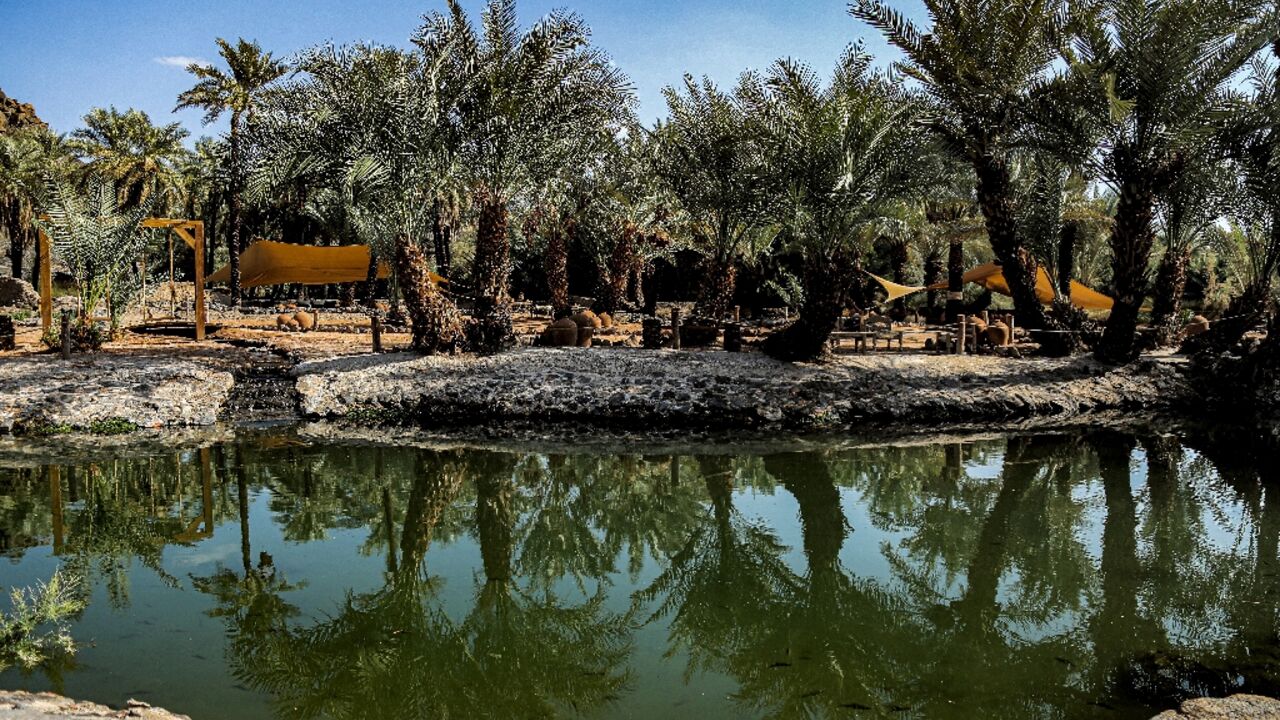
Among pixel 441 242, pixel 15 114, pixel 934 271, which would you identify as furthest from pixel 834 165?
pixel 15 114

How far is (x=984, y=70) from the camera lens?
17781mm

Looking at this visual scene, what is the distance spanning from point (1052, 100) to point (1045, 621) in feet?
46.9

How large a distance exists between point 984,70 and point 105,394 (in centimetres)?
1737

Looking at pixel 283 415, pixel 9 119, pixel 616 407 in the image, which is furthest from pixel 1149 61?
pixel 9 119

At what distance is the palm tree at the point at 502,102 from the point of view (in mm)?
18375

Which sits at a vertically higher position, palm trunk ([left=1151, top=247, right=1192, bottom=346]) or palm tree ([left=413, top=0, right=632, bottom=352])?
palm tree ([left=413, top=0, right=632, bottom=352])

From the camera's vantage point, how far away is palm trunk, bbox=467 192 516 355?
755 inches

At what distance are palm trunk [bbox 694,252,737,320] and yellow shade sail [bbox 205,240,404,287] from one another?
26.9 feet

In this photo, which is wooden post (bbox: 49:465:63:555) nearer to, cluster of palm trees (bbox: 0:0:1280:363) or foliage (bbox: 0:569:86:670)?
foliage (bbox: 0:569:86:670)

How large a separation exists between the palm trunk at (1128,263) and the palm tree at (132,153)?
118 feet

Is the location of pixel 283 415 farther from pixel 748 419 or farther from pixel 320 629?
pixel 320 629

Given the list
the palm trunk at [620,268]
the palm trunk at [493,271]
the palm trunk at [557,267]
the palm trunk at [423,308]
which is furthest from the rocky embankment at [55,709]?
the palm trunk at [620,268]

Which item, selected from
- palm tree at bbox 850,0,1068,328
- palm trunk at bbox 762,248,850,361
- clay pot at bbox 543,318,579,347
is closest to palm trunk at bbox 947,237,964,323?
palm tree at bbox 850,0,1068,328

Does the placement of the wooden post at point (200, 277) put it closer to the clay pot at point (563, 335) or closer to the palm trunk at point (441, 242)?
the clay pot at point (563, 335)
